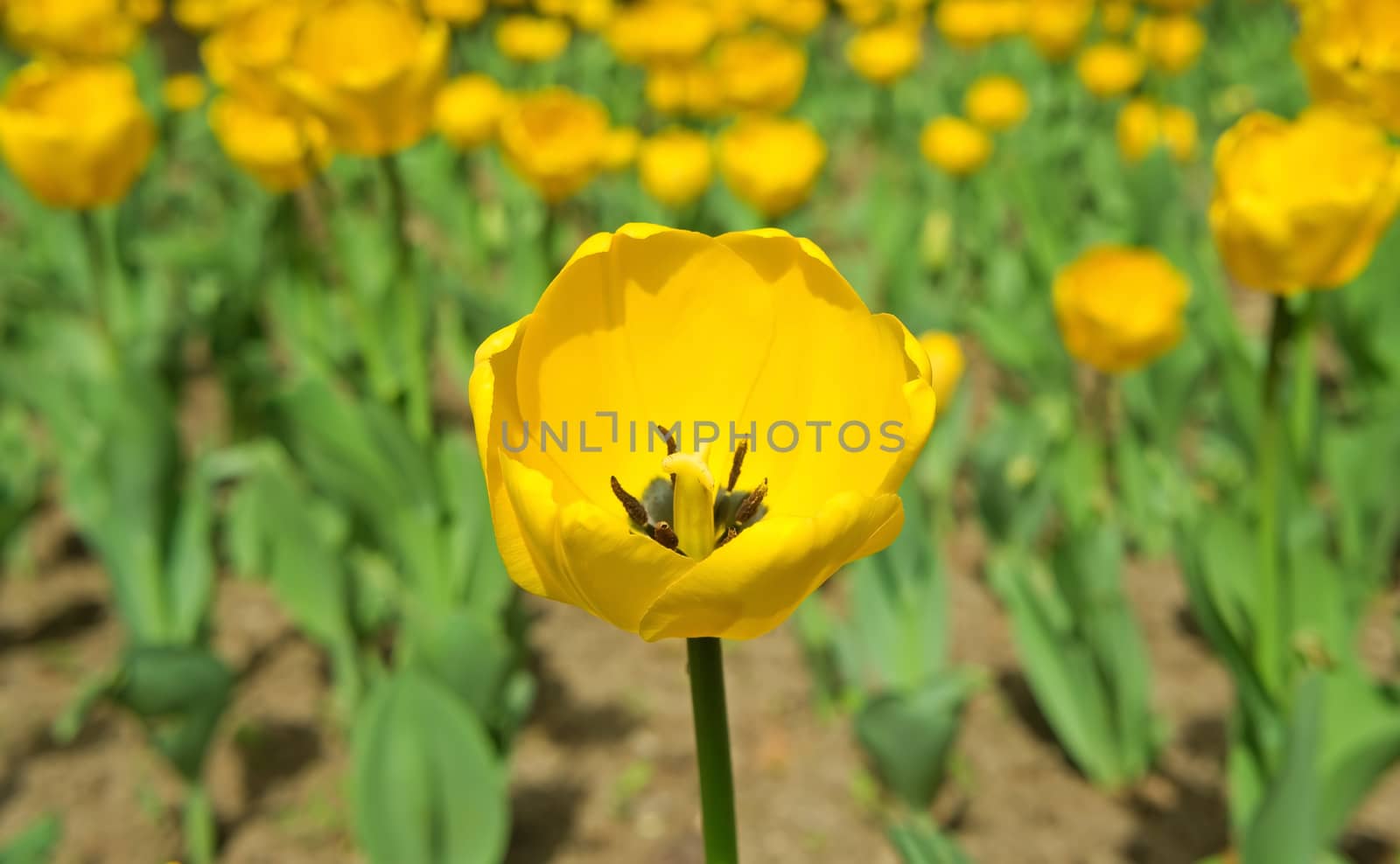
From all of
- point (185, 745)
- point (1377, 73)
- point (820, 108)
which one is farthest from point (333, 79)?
point (820, 108)

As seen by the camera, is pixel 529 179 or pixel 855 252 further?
pixel 855 252

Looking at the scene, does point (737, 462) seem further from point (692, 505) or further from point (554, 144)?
point (554, 144)

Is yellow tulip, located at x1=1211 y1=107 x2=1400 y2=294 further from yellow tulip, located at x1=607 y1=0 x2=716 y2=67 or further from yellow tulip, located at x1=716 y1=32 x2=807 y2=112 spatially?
yellow tulip, located at x1=607 y1=0 x2=716 y2=67

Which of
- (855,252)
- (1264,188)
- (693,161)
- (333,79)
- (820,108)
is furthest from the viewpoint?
(820,108)

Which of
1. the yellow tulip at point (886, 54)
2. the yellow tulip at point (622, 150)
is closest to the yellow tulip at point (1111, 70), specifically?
the yellow tulip at point (886, 54)

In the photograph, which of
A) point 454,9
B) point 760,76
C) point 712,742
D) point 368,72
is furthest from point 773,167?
point 454,9

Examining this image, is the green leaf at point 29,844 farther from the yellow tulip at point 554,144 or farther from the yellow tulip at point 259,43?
the yellow tulip at point 554,144

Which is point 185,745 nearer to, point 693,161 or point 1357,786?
point 1357,786
